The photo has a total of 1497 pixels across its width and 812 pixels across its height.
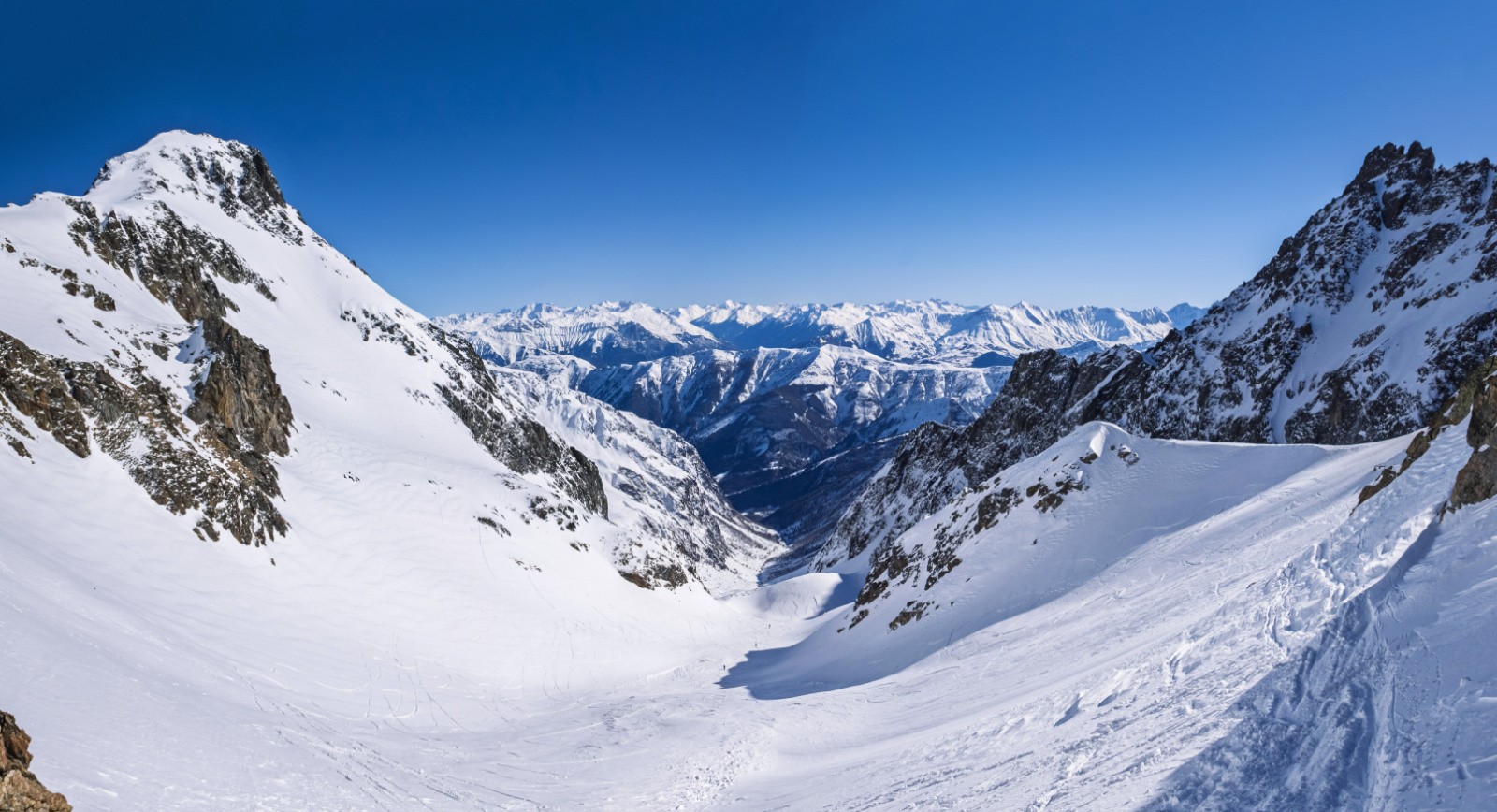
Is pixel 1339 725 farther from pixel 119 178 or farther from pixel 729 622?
pixel 119 178

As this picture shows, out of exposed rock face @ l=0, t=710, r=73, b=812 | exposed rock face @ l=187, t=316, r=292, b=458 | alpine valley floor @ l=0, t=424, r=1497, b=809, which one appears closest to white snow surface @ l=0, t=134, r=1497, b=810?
alpine valley floor @ l=0, t=424, r=1497, b=809

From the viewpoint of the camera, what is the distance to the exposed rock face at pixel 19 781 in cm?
1023

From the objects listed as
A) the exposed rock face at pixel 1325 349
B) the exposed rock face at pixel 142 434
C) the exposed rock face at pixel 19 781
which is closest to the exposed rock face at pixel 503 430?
the exposed rock face at pixel 142 434

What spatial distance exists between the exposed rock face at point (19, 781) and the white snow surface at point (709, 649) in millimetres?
1776

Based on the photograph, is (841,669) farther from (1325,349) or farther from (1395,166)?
(1395,166)

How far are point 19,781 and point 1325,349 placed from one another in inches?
4471

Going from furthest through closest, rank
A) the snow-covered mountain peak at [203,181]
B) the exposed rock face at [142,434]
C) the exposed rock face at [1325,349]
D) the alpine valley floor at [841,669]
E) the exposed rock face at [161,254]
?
the snow-covered mountain peak at [203,181] → the exposed rock face at [1325,349] → the exposed rock face at [161,254] → the exposed rock face at [142,434] → the alpine valley floor at [841,669]

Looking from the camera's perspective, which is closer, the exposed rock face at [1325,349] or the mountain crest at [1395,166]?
the exposed rock face at [1325,349]

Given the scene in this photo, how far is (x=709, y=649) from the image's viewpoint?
60156 millimetres

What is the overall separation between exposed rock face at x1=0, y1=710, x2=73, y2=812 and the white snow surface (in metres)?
1.78

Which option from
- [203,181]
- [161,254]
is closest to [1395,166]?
[161,254]

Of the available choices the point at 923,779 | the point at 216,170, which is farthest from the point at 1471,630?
the point at 216,170

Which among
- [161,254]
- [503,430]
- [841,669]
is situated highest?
[161,254]

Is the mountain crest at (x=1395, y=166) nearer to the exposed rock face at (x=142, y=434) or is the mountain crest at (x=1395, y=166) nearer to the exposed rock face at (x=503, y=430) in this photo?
the exposed rock face at (x=503, y=430)
